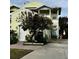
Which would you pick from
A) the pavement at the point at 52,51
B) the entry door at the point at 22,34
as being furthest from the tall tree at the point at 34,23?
the pavement at the point at 52,51

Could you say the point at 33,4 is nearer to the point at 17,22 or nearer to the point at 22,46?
the point at 17,22

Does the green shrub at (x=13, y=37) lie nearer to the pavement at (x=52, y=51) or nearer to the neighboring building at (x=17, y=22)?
the neighboring building at (x=17, y=22)

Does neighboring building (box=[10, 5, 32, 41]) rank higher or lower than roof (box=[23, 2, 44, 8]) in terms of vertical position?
lower

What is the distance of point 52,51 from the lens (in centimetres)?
154

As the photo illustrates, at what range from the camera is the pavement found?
1.53 meters

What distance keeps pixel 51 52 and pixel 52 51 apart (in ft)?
0.04

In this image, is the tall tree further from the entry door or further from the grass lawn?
the grass lawn

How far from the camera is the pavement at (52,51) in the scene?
1.53m

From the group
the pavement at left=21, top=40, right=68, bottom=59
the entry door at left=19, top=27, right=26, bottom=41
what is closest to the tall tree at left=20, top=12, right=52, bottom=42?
the entry door at left=19, top=27, right=26, bottom=41
